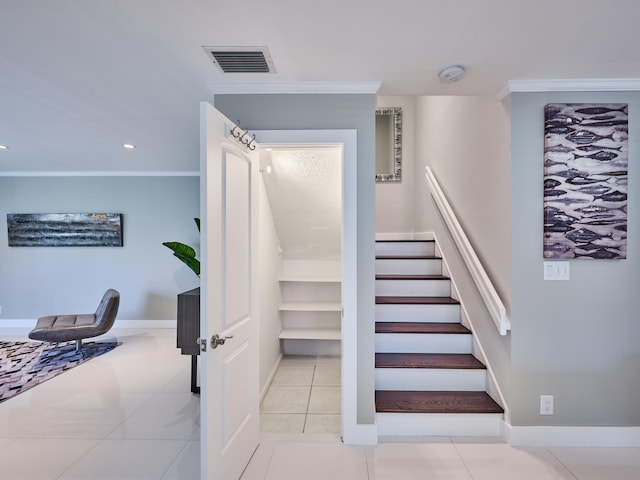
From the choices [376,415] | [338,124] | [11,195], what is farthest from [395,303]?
[11,195]

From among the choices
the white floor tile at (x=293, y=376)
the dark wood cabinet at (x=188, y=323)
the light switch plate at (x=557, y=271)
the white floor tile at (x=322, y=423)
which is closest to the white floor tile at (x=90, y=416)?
the dark wood cabinet at (x=188, y=323)

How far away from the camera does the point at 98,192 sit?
4762 mm

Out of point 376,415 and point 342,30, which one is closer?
point 342,30

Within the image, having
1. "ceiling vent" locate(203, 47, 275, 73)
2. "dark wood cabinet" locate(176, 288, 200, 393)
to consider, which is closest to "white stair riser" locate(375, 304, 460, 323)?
"dark wood cabinet" locate(176, 288, 200, 393)

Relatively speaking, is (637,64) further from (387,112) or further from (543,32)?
(387,112)

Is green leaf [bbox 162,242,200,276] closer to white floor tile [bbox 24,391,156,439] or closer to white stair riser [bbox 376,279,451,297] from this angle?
white floor tile [bbox 24,391,156,439]

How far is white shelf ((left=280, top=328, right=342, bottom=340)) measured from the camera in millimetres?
3434

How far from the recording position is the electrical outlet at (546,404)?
2.04 meters

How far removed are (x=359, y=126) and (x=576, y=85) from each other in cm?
143

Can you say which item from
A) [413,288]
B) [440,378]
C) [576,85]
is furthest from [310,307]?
[576,85]

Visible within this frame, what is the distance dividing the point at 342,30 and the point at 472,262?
1861 mm

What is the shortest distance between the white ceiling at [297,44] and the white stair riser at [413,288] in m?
1.73

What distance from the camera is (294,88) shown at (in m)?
2.05

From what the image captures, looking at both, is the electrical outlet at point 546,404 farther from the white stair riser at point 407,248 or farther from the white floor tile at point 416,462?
the white stair riser at point 407,248
